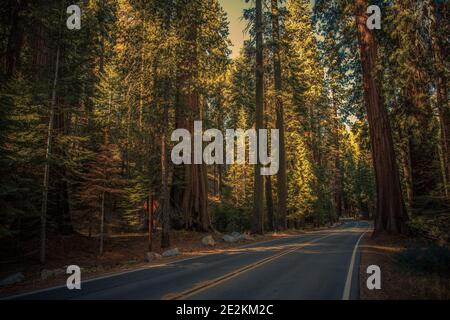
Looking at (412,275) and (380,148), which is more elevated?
(380,148)

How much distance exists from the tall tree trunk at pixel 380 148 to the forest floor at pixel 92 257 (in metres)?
8.53

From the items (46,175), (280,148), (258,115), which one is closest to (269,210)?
(280,148)

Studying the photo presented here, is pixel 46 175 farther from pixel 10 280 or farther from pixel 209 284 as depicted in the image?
pixel 209 284

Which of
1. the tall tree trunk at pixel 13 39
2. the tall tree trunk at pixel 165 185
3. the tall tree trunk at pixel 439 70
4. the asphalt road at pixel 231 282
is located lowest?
the asphalt road at pixel 231 282

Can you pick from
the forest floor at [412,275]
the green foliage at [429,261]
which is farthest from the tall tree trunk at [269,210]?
the green foliage at [429,261]

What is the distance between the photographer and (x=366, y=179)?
3029 inches

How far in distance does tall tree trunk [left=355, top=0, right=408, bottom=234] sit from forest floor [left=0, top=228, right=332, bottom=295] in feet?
28.0

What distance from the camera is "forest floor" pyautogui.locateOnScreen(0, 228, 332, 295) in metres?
11.3

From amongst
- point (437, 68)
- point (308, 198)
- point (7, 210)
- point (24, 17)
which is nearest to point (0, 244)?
point (7, 210)

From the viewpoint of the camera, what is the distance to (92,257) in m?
17.5

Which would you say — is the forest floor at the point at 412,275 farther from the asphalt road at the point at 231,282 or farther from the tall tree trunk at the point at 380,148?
the tall tree trunk at the point at 380,148

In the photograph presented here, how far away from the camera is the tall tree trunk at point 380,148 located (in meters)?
17.0

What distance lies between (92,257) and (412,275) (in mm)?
14685
